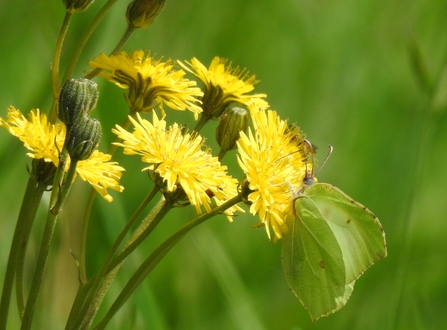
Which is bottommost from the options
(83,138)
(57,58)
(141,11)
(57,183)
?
(57,183)

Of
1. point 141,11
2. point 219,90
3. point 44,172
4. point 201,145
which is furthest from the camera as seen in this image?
point 219,90

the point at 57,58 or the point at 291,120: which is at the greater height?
the point at 291,120

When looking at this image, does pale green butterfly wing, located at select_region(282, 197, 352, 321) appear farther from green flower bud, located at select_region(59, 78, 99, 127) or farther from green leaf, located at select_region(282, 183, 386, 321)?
green flower bud, located at select_region(59, 78, 99, 127)

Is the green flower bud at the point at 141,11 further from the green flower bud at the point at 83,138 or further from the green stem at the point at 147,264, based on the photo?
the green stem at the point at 147,264

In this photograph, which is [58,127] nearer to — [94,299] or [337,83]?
[94,299]

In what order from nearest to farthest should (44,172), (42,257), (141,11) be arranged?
(42,257), (44,172), (141,11)

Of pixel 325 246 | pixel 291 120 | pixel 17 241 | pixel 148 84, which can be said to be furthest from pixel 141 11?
pixel 291 120

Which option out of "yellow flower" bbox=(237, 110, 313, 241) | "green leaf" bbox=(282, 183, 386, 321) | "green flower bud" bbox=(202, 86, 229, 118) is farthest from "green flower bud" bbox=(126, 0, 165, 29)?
"green leaf" bbox=(282, 183, 386, 321)

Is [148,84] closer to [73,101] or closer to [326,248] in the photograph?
[73,101]
